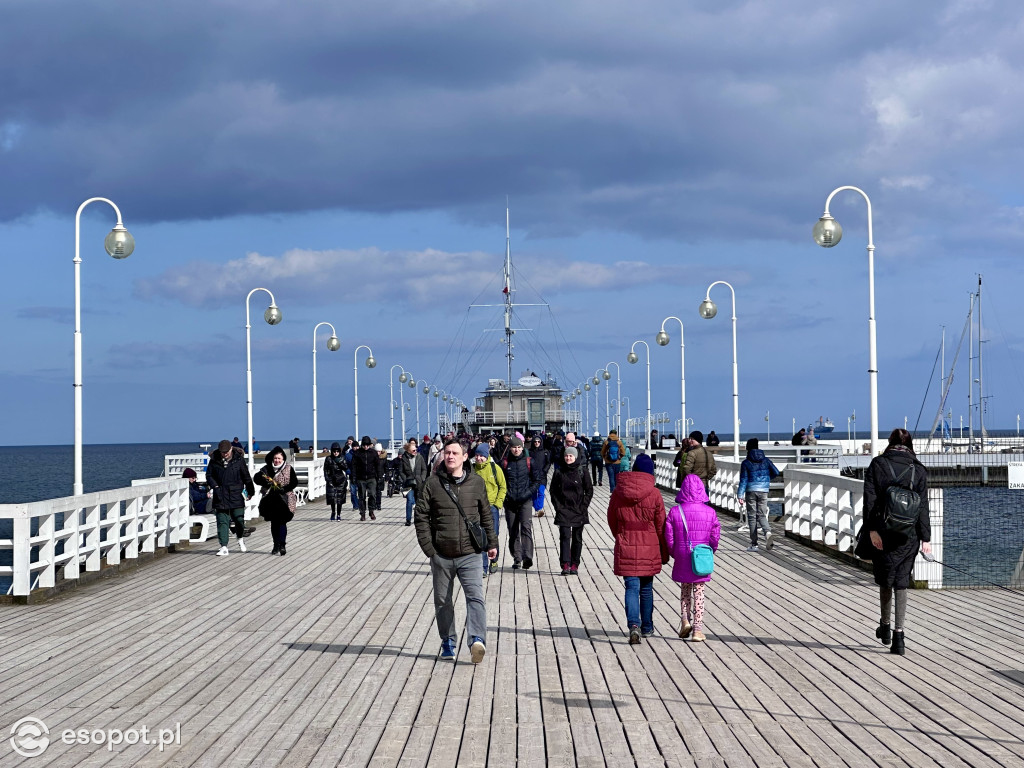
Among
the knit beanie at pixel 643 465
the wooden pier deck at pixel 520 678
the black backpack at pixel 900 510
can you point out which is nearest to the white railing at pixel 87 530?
the wooden pier deck at pixel 520 678

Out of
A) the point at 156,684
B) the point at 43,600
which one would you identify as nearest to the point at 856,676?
the point at 156,684

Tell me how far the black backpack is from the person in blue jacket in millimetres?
7938

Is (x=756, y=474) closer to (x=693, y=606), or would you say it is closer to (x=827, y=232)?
(x=827, y=232)

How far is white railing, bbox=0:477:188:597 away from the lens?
1243 centimetres

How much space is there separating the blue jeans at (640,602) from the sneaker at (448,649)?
1.54 metres

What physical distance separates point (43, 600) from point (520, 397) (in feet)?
280

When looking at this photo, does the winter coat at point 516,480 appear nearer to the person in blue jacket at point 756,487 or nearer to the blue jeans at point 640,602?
the person in blue jacket at point 756,487

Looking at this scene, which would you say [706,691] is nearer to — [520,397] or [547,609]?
[547,609]

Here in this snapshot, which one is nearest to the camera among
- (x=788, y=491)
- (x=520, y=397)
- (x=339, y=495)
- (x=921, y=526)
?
(x=921, y=526)

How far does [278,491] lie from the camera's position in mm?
17250

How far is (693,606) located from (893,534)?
1780mm

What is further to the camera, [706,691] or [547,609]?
[547,609]

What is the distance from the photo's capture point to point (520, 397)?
98062mm

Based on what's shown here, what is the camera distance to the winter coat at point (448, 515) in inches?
351
